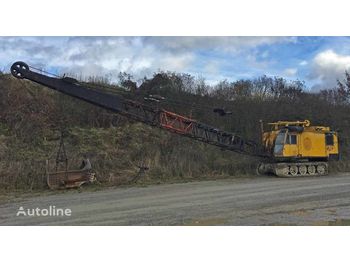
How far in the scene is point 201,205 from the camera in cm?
1173

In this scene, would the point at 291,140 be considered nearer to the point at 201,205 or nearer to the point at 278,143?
the point at 278,143

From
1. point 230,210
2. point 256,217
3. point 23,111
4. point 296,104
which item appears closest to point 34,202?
point 230,210

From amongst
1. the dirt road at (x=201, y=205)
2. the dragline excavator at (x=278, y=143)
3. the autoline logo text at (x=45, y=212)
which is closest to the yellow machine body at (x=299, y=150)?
the dragline excavator at (x=278, y=143)

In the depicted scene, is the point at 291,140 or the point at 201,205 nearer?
the point at 201,205

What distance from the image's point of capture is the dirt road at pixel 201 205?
32.2 feet

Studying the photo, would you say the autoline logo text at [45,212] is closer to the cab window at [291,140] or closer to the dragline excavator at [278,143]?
the dragline excavator at [278,143]

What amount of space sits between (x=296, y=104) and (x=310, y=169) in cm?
707

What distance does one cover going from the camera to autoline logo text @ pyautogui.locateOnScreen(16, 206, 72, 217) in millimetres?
10727

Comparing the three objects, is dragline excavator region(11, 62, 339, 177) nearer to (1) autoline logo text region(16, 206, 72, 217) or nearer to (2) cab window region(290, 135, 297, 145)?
(2) cab window region(290, 135, 297, 145)

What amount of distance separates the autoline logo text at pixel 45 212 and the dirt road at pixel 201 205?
0.17 meters

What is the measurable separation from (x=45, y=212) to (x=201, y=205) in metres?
4.05

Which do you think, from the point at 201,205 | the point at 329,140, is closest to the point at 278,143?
the point at 329,140

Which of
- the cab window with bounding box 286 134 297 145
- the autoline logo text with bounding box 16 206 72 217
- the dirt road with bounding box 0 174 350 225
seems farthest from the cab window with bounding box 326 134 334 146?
the autoline logo text with bounding box 16 206 72 217

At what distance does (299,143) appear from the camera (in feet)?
66.8
